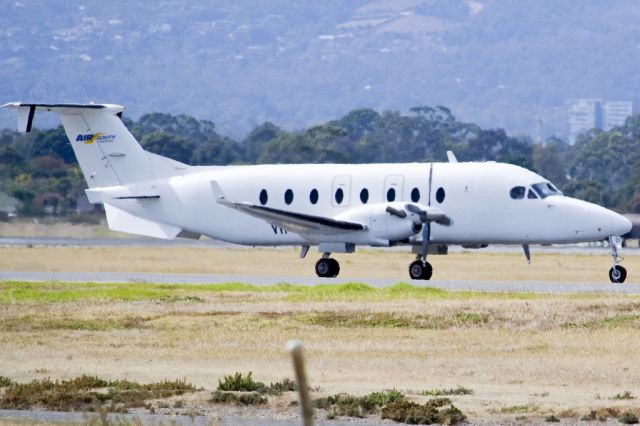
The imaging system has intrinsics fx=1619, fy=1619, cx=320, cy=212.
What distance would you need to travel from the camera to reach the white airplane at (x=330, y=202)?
39.0 metres

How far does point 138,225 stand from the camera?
4359cm

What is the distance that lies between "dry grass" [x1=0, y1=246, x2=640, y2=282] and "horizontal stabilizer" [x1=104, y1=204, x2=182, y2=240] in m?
2.87

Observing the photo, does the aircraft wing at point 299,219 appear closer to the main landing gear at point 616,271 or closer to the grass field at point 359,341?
the grass field at point 359,341

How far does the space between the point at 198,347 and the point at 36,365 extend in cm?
282

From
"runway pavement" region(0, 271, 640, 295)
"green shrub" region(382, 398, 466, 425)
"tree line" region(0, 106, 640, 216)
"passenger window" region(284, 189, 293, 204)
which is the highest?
"tree line" region(0, 106, 640, 216)

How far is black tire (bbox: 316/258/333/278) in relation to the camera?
1602 inches

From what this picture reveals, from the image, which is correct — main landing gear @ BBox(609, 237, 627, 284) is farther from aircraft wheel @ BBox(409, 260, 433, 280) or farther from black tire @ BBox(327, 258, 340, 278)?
black tire @ BBox(327, 258, 340, 278)

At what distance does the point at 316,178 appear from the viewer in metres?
41.6

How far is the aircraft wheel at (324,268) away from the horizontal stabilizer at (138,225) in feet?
15.6

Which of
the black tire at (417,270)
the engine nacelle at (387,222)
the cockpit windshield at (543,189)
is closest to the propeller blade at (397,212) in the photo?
the engine nacelle at (387,222)

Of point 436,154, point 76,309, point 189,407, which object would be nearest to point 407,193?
point 76,309

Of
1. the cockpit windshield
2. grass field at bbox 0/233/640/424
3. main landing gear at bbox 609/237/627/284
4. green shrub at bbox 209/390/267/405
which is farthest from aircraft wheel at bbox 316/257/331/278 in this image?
green shrub at bbox 209/390/267/405

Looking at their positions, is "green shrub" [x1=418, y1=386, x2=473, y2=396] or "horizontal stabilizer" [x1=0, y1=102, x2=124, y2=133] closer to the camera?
"green shrub" [x1=418, y1=386, x2=473, y2=396]

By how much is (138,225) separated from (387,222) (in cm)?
781
